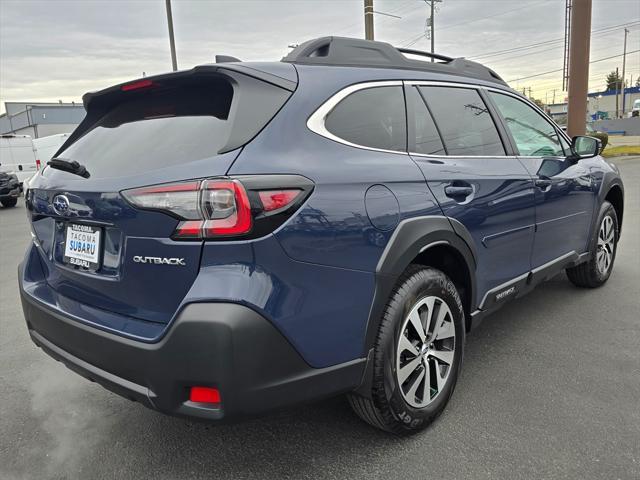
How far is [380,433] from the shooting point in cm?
253

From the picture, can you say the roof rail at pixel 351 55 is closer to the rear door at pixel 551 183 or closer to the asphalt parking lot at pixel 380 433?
the rear door at pixel 551 183

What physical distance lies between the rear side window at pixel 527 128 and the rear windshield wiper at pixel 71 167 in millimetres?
2467

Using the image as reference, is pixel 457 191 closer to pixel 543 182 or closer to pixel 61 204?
pixel 543 182

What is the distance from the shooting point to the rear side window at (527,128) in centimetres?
346

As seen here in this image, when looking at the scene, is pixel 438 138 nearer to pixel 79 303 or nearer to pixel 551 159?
pixel 551 159

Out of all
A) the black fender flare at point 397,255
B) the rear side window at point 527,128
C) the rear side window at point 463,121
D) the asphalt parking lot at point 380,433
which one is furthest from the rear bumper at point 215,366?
the rear side window at point 527,128

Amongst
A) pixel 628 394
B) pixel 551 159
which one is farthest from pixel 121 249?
pixel 551 159

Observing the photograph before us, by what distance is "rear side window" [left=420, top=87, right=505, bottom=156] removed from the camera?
2.86 metres

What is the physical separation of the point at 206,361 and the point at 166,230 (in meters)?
0.48

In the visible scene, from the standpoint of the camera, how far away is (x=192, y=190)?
1.85m

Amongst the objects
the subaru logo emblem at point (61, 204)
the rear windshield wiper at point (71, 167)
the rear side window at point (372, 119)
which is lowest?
the subaru logo emblem at point (61, 204)

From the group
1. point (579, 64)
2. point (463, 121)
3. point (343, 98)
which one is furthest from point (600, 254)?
point (579, 64)

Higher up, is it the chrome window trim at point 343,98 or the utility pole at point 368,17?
the utility pole at point 368,17

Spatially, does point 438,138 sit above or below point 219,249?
above
